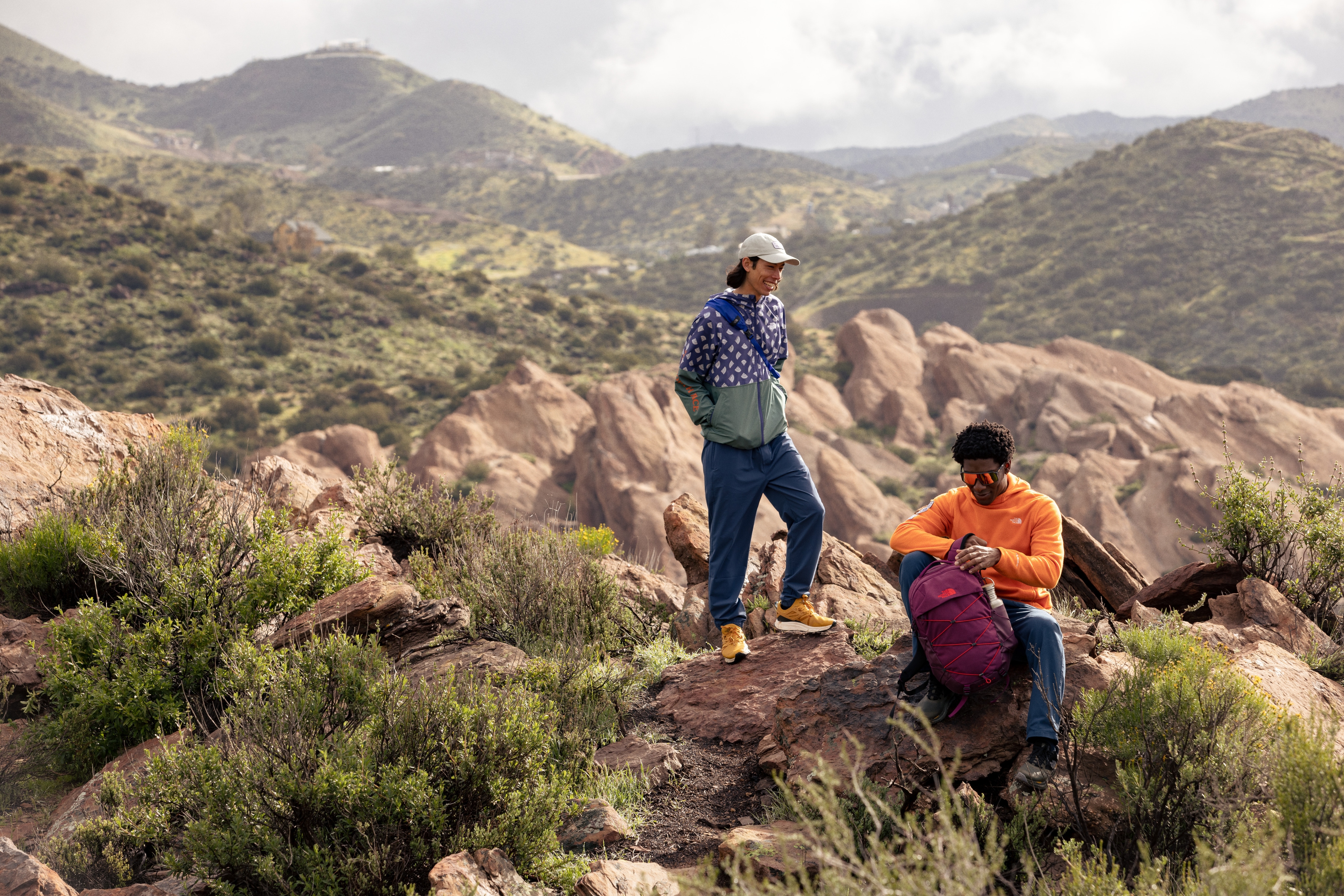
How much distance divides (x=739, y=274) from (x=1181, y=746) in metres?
2.58

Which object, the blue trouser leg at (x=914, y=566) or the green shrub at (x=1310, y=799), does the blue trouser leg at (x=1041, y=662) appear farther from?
the green shrub at (x=1310, y=799)

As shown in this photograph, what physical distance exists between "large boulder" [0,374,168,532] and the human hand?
4.85 meters

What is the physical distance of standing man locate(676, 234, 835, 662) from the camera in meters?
3.73

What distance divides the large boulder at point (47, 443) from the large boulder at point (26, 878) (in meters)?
3.07

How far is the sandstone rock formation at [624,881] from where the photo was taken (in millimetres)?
2299

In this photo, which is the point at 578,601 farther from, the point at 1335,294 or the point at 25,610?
the point at 1335,294

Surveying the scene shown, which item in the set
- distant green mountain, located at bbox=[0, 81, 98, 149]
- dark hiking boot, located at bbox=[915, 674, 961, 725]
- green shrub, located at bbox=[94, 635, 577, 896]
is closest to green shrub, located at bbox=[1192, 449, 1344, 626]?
dark hiking boot, located at bbox=[915, 674, 961, 725]

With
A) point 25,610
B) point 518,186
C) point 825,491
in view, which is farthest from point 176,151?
point 25,610

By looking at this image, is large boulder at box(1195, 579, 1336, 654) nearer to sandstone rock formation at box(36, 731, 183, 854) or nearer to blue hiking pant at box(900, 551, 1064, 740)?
blue hiking pant at box(900, 551, 1064, 740)

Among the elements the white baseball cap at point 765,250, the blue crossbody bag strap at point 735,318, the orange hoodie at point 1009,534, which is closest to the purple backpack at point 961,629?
the orange hoodie at point 1009,534

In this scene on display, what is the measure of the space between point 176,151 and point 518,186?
227 ft

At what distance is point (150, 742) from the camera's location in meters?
3.55

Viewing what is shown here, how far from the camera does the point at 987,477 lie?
3029 millimetres

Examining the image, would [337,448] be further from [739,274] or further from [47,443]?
[739,274]
